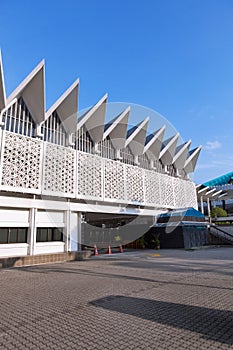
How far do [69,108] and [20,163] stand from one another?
258 inches

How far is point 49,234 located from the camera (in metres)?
15.7

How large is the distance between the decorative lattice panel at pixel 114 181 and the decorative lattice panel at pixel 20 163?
19.4ft

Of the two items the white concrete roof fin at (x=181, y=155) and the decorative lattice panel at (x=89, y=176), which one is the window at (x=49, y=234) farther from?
the white concrete roof fin at (x=181, y=155)

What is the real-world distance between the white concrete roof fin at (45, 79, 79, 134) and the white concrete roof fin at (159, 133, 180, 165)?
12.6m

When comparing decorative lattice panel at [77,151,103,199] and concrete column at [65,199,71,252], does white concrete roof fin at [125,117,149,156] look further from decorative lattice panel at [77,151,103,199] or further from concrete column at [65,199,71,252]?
concrete column at [65,199,71,252]

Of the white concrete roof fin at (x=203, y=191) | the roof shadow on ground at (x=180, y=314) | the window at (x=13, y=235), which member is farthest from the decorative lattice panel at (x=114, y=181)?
the white concrete roof fin at (x=203, y=191)

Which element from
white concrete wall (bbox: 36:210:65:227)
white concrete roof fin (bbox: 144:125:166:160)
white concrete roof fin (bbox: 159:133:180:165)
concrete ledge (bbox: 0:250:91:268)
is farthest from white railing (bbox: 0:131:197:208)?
white concrete roof fin (bbox: 159:133:180:165)

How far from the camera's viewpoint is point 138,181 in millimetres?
22906

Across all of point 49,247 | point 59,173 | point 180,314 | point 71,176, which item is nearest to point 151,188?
point 71,176

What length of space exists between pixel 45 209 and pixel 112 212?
651 centimetres

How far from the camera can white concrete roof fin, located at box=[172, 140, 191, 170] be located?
101 ft

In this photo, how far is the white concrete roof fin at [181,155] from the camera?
30.8 meters

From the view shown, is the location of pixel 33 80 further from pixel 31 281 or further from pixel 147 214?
pixel 147 214

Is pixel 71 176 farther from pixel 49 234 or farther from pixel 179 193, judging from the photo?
pixel 179 193
